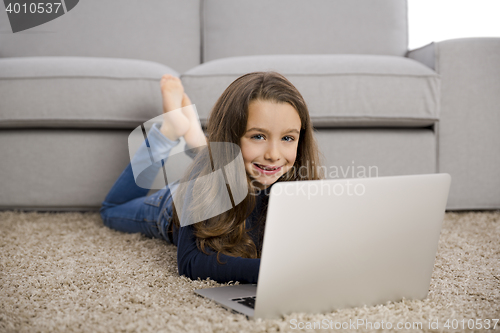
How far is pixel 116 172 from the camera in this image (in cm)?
137

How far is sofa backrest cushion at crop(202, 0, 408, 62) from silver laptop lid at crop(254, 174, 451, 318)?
4.45 feet

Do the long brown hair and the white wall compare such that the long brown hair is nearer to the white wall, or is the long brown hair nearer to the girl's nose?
the girl's nose

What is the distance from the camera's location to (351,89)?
1.32m

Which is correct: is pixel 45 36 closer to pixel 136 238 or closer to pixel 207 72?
pixel 207 72

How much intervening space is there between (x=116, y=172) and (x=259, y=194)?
66cm

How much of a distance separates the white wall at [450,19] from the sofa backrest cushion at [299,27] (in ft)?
1.00

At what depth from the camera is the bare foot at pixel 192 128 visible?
128cm

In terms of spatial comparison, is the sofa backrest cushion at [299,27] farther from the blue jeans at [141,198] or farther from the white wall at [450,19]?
the blue jeans at [141,198]

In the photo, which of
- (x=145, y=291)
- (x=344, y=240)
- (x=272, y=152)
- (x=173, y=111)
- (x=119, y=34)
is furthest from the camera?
(x=119, y=34)

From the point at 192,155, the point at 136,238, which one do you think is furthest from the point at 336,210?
the point at 192,155

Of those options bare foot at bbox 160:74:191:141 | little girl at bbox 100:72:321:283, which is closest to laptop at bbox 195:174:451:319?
little girl at bbox 100:72:321:283

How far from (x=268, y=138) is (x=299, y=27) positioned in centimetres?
113

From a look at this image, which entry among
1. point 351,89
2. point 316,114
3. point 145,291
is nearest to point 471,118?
point 351,89

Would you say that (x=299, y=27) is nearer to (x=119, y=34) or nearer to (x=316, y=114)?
(x=316, y=114)
